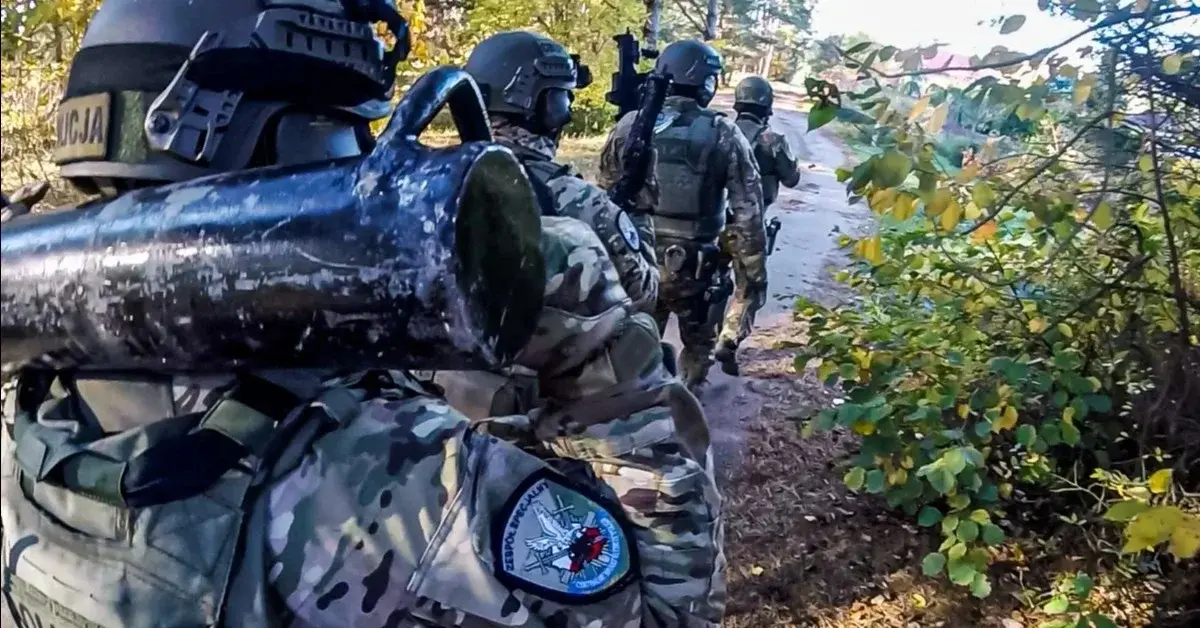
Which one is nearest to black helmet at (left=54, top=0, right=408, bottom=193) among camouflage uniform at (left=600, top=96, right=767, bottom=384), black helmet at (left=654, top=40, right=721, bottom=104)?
camouflage uniform at (left=600, top=96, right=767, bottom=384)

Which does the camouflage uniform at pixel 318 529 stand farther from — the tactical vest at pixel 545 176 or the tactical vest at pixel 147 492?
the tactical vest at pixel 545 176

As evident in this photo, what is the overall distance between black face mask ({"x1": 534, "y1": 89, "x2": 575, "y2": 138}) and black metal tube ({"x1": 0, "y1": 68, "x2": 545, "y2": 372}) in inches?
94.7

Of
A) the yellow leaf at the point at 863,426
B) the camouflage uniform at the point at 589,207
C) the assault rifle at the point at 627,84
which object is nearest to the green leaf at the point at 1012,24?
the camouflage uniform at the point at 589,207

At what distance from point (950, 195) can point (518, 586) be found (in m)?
1.50

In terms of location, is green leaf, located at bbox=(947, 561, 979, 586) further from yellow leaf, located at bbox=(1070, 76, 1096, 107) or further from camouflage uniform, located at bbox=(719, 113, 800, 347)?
camouflage uniform, located at bbox=(719, 113, 800, 347)

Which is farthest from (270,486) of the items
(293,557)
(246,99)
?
(246,99)

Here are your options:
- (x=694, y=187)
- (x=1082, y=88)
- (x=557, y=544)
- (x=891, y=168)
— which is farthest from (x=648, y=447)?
(x=694, y=187)

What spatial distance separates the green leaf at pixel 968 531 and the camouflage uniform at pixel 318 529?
6.78 feet

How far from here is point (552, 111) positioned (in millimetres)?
3279

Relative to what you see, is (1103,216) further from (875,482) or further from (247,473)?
(247,473)

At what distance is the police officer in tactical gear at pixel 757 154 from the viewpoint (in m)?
6.41

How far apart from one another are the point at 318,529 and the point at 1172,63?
2.39m

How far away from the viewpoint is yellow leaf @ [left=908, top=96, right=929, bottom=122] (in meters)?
2.19

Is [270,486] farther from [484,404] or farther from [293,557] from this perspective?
[484,404]
